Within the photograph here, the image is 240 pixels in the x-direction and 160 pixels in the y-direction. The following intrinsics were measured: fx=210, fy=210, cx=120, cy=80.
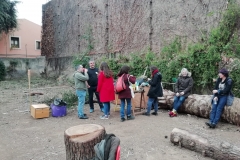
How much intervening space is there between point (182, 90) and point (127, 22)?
6.93 metres

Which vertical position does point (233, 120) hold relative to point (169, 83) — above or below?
below

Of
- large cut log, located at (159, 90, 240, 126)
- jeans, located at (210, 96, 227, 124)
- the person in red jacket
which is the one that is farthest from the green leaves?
jeans, located at (210, 96, 227, 124)

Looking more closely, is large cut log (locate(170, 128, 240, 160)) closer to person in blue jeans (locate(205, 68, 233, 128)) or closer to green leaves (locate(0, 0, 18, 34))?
person in blue jeans (locate(205, 68, 233, 128))

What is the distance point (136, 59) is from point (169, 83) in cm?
205

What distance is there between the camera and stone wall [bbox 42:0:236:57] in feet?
29.1

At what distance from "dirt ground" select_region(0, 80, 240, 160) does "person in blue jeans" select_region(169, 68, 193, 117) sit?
12.5 inches

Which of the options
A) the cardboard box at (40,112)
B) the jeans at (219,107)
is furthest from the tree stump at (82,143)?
the cardboard box at (40,112)

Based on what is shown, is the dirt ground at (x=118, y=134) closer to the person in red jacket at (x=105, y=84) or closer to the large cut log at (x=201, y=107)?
the large cut log at (x=201, y=107)

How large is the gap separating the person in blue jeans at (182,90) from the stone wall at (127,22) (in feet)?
10.0

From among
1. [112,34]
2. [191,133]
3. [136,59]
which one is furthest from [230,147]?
[112,34]

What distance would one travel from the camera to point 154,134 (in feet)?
15.8

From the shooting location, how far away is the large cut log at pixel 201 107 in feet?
17.1

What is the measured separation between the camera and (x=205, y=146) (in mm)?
3652

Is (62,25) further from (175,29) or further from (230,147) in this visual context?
(230,147)
